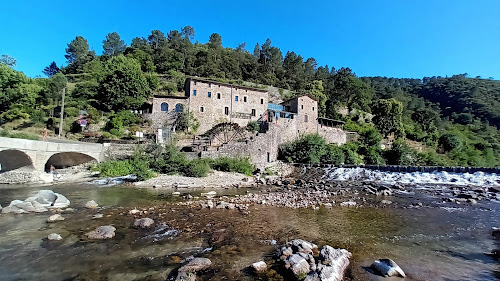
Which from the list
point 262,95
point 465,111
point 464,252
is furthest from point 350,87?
point 464,252

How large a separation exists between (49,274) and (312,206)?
10154mm

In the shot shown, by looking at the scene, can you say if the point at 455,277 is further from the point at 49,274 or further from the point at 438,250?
the point at 49,274

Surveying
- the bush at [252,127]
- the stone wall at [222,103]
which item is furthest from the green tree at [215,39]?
the bush at [252,127]

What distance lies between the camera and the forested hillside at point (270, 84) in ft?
122

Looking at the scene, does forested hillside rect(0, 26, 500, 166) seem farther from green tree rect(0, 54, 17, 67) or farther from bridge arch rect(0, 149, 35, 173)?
bridge arch rect(0, 149, 35, 173)

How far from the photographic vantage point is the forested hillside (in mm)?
37219

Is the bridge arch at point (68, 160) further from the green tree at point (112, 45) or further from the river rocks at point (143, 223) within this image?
the green tree at point (112, 45)

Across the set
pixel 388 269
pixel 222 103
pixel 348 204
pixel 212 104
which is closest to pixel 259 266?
pixel 388 269

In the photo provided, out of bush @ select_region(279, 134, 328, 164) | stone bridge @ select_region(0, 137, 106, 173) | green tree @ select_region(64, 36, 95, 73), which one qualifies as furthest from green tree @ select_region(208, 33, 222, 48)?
stone bridge @ select_region(0, 137, 106, 173)

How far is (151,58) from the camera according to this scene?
209 ft

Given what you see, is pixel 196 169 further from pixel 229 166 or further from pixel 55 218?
pixel 55 218

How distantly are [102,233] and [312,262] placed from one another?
21.2ft

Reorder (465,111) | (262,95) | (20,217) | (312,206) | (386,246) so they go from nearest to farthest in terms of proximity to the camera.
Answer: (386,246)
(20,217)
(312,206)
(262,95)
(465,111)

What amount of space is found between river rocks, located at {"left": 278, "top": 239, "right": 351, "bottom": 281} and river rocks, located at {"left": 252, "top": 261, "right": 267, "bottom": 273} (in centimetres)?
49
